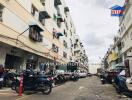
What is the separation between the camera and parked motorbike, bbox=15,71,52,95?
14133mm

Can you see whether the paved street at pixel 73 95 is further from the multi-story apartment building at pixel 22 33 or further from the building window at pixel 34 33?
the building window at pixel 34 33

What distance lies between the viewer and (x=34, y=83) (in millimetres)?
14273

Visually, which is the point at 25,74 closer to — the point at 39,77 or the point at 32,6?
the point at 39,77

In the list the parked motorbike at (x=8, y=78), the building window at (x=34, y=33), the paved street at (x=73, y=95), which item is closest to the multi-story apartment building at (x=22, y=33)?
the building window at (x=34, y=33)

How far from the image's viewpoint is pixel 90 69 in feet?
460

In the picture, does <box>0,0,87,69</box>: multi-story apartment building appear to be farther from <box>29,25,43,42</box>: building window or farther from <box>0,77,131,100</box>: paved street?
<box>0,77,131,100</box>: paved street

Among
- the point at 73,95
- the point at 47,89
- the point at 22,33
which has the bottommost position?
the point at 73,95

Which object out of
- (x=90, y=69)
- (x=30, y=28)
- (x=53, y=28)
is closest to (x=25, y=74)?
(x=30, y=28)

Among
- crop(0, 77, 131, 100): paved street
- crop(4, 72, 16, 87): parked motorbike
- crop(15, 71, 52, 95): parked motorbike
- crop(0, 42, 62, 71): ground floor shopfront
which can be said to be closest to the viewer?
crop(0, 77, 131, 100): paved street

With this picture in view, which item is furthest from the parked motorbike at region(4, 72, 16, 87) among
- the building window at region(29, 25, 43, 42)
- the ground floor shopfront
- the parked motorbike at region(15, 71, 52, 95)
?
the building window at region(29, 25, 43, 42)

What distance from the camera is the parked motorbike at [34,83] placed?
46.4ft

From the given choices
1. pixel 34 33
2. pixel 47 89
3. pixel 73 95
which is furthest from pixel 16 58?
pixel 73 95

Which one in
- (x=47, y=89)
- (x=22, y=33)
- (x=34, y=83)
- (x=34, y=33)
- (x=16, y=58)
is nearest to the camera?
(x=34, y=83)

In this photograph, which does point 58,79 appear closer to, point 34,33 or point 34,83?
point 34,33
